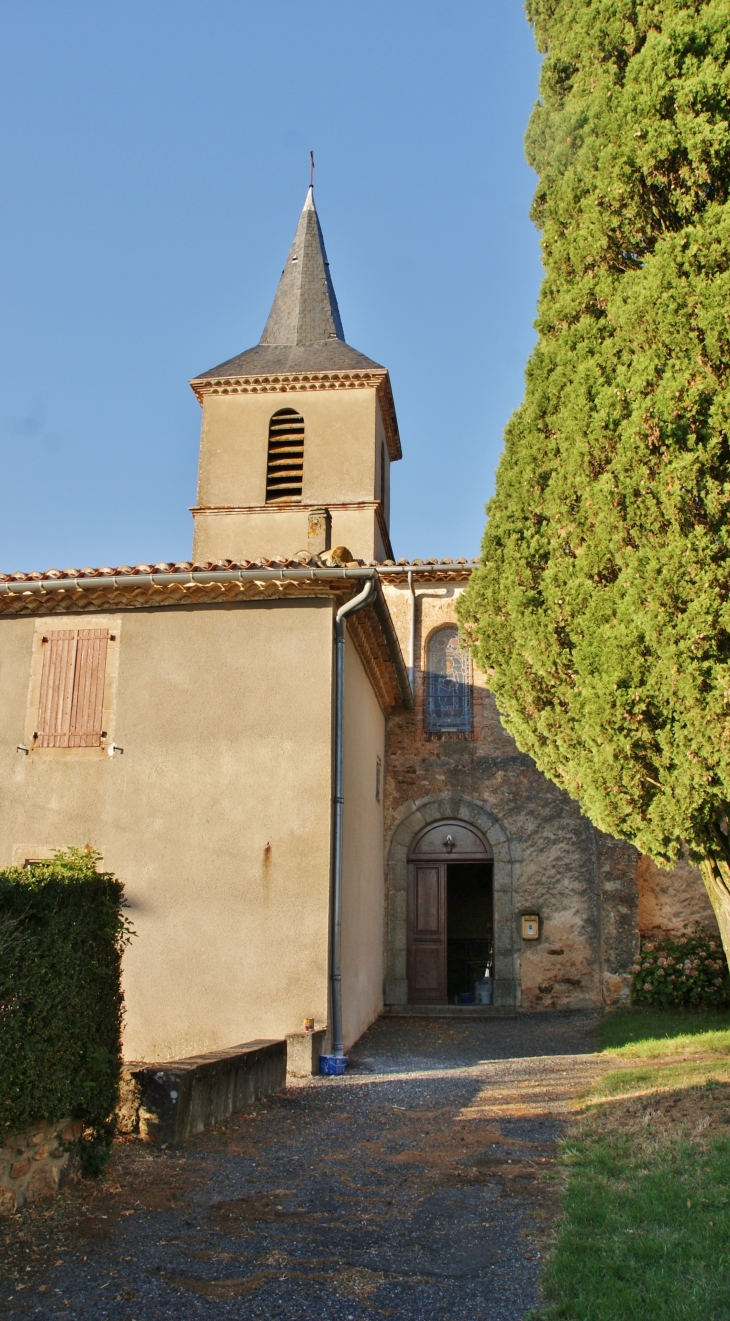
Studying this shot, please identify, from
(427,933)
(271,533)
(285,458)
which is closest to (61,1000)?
(427,933)

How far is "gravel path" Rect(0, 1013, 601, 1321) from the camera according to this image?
3.59 metres

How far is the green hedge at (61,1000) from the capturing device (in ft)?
14.2

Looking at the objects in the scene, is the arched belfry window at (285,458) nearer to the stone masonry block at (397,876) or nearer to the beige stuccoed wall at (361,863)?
the beige stuccoed wall at (361,863)

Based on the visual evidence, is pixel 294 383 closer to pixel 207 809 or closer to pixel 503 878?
pixel 503 878

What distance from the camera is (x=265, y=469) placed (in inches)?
687

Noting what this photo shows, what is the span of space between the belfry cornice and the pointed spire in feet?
5.12

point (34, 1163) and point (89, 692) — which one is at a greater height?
point (89, 692)

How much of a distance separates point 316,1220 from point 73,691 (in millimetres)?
6505

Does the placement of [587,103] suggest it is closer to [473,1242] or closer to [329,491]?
[473,1242]

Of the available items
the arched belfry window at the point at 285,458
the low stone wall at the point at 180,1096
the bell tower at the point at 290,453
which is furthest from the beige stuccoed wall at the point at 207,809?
the arched belfry window at the point at 285,458

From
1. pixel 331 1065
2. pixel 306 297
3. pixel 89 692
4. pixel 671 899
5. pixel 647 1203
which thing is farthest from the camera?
pixel 306 297

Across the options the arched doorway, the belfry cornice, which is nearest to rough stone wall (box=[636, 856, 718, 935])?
the arched doorway

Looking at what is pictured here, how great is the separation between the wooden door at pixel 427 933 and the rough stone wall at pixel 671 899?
2735 millimetres

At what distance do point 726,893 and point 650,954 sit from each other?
19.7 ft
